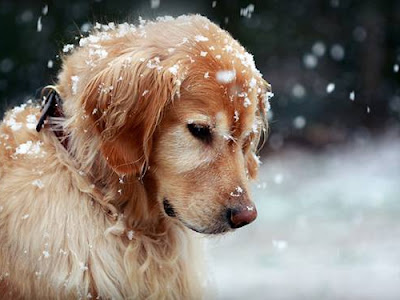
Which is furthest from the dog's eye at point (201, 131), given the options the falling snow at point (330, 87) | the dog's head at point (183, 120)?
the falling snow at point (330, 87)

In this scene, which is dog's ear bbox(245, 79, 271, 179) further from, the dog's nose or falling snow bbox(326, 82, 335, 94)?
falling snow bbox(326, 82, 335, 94)

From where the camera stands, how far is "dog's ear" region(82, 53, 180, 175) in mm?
2711

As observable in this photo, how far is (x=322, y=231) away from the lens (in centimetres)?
742

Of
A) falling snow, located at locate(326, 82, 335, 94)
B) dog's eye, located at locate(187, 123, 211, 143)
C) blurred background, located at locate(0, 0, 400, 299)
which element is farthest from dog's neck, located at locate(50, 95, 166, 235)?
falling snow, located at locate(326, 82, 335, 94)

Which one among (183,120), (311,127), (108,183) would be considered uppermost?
(183,120)

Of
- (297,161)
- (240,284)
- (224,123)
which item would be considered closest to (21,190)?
(224,123)

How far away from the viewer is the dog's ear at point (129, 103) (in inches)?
107

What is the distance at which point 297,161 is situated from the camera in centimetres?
961

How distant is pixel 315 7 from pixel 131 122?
26.9 ft

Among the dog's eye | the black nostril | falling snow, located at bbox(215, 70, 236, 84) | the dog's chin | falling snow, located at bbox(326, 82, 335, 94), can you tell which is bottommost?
falling snow, located at bbox(326, 82, 335, 94)

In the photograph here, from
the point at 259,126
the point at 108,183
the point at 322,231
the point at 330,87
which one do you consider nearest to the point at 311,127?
the point at 330,87

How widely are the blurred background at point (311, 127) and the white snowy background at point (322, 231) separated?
0.04 feet

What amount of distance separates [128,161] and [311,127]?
302 inches

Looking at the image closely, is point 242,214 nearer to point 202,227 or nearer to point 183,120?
point 202,227
